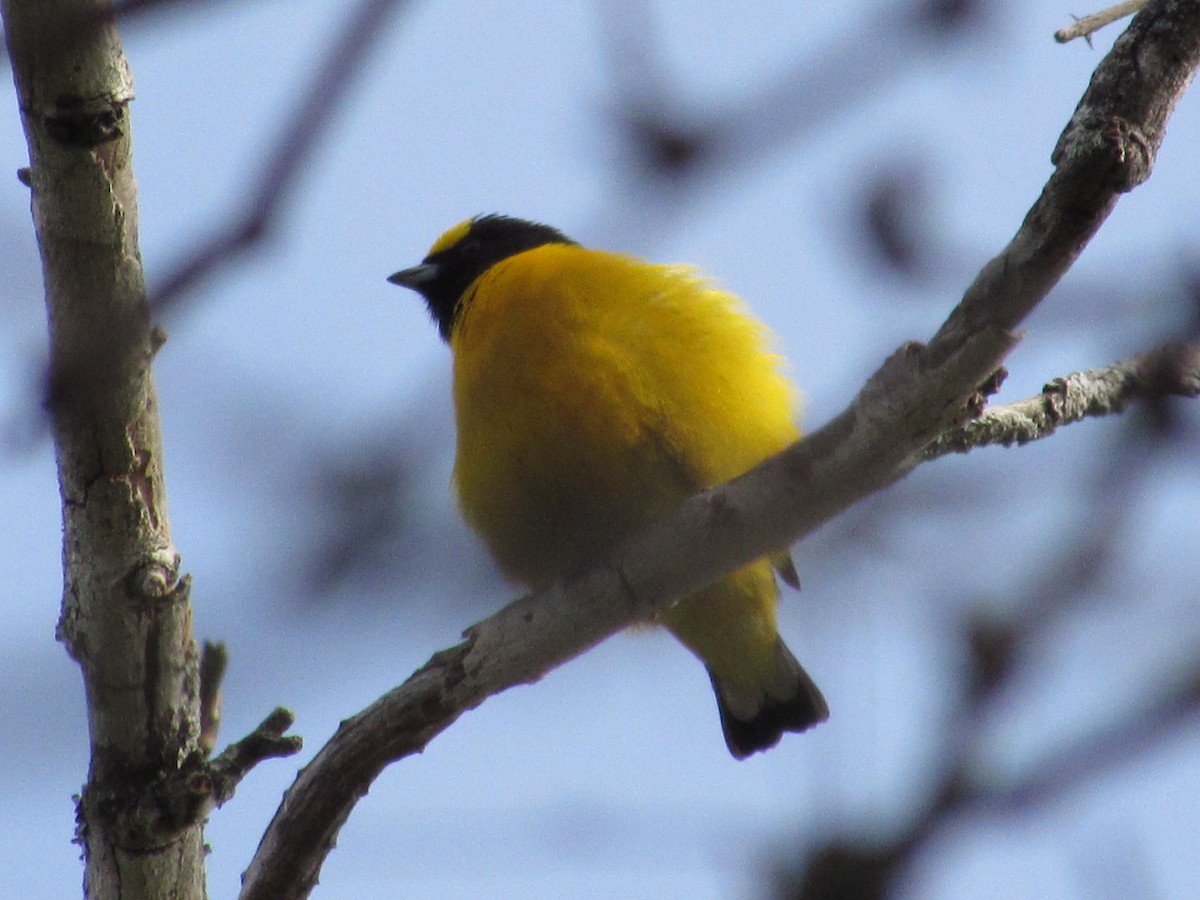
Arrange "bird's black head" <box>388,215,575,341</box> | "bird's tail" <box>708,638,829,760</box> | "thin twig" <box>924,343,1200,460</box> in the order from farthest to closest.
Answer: "bird's black head" <box>388,215,575,341</box>, "bird's tail" <box>708,638,829,760</box>, "thin twig" <box>924,343,1200,460</box>

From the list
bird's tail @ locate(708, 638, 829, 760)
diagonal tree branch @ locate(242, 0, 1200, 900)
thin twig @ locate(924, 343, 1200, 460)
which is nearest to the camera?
diagonal tree branch @ locate(242, 0, 1200, 900)

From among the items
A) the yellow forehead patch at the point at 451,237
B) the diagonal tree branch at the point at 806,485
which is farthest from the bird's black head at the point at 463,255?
the diagonal tree branch at the point at 806,485

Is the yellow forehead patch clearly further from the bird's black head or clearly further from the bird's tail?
the bird's tail

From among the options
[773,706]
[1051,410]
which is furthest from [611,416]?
[773,706]

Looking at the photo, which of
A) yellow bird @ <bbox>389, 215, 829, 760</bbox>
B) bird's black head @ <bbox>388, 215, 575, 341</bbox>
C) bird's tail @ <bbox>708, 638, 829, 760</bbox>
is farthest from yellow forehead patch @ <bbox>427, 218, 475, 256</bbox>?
bird's tail @ <bbox>708, 638, 829, 760</bbox>

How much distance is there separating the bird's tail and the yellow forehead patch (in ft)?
7.16

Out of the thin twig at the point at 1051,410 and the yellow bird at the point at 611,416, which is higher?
the yellow bird at the point at 611,416

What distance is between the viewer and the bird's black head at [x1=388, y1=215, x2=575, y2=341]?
235 inches

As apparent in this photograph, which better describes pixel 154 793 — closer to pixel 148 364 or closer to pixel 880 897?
pixel 148 364

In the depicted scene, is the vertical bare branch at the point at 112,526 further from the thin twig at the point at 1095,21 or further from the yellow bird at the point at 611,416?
the thin twig at the point at 1095,21

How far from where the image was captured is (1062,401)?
420cm

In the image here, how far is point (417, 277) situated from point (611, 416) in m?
2.08

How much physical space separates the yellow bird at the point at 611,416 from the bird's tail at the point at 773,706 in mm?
121

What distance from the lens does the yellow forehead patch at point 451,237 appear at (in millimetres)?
6262
